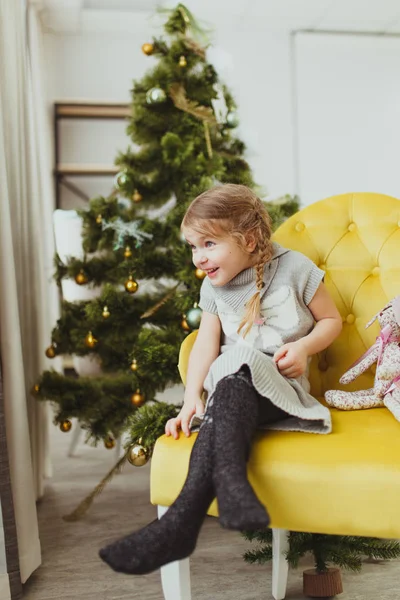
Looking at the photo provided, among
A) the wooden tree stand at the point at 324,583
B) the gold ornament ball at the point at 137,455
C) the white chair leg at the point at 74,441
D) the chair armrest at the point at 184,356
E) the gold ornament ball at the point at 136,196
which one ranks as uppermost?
the gold ornament ball at the point at 136,196

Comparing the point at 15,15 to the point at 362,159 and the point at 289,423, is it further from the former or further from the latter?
the point at 362,159

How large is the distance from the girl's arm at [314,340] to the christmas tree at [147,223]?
0.57 m

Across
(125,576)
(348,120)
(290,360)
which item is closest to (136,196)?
(290,360)

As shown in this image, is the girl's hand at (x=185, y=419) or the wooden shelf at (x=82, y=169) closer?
the girl's hand at (x=185, y=419)

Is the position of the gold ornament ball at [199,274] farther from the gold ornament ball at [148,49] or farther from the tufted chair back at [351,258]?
the gold ornament ball at [148,49]

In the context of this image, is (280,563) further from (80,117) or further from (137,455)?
(80,117)

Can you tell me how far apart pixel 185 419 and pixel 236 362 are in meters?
0.15

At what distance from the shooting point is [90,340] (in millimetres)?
1921

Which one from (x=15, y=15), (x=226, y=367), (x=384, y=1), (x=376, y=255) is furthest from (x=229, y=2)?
(x=226, y=367)

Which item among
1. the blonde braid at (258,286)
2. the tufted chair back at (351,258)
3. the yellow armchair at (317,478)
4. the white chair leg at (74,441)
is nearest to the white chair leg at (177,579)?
the yellow armchair at (317,478)

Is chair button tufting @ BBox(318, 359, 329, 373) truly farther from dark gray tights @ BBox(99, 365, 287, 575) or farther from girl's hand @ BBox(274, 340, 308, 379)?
dark gray tights @ BBox(99, 365, 287, 575)

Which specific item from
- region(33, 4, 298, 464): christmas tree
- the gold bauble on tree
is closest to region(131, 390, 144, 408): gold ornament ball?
region(33, 4, 298, 464): christmas tree

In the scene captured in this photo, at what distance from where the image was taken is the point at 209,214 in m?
1.24

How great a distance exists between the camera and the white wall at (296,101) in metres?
4.93
